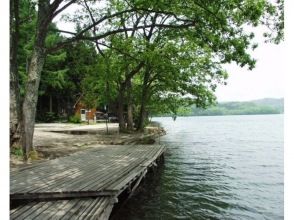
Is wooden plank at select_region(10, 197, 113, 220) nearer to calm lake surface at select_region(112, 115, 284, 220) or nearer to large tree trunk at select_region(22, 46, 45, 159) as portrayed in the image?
calm lake surface at select_region(112, 115, 284, 220)

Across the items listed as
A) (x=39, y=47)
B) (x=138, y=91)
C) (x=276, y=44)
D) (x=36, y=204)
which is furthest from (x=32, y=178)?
(x=138, y=91)

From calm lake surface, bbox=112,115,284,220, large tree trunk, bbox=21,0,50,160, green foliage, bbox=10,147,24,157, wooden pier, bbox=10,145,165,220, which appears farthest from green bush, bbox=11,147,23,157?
calm lake surface, bbox=112,115,284,220

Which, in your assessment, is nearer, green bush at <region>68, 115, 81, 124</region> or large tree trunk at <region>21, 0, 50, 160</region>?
large tree trunk at <region>21, 0, 50, 160</region>

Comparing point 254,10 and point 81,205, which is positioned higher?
point 254,10

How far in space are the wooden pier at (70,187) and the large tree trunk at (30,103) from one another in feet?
6.46

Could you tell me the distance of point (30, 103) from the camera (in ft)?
51.7

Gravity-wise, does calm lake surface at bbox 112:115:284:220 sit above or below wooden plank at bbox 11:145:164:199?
below

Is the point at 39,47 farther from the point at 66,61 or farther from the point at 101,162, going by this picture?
the point at 66,61

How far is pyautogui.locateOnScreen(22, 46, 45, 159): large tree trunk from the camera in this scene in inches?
609

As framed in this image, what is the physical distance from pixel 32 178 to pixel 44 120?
168ft

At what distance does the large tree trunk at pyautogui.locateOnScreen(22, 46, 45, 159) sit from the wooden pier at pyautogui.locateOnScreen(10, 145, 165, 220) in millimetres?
1969

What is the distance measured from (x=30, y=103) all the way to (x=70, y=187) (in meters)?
7.38
